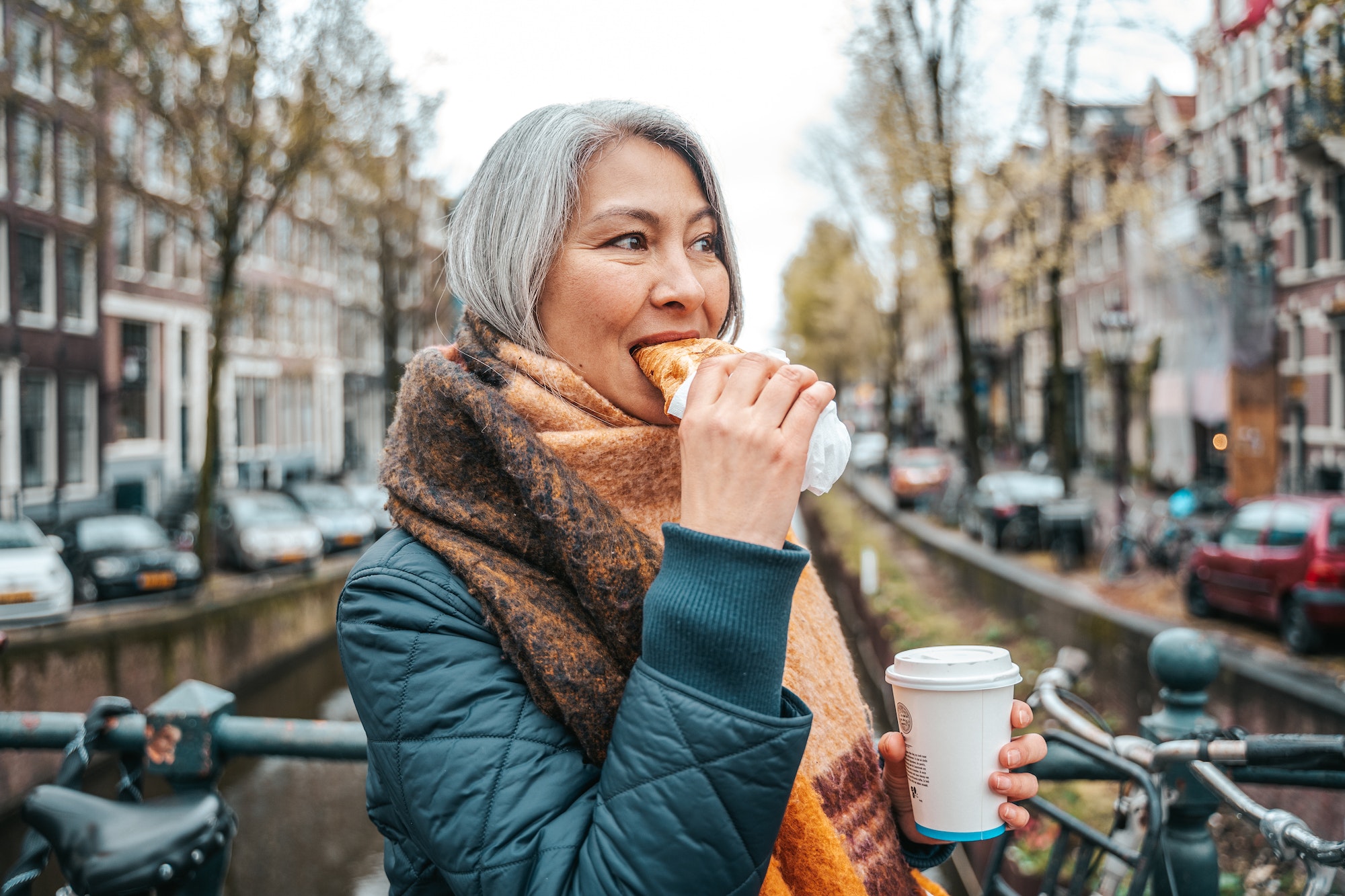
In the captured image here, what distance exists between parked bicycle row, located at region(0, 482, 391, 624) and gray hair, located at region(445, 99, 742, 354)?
3.29 meters

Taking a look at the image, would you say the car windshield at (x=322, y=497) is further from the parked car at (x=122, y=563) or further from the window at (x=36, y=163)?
the window at (x=36, y=163)

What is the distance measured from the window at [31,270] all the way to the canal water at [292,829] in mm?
11481

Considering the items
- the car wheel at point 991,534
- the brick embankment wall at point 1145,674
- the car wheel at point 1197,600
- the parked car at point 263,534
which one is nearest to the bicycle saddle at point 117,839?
the brick embankment wall at point 1145,674

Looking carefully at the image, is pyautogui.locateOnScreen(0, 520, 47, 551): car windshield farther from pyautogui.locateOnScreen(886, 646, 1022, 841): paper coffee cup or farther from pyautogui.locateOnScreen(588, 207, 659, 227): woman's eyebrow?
pyautogui.locateOnScreen(886, 646, 1022, 841): paper coffee cup

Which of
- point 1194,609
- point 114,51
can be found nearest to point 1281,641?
point 1194,609

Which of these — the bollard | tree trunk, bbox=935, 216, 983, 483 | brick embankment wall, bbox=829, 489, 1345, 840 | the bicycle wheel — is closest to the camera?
the bollard

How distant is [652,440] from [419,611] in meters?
0.35

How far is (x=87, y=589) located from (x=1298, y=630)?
1221cm

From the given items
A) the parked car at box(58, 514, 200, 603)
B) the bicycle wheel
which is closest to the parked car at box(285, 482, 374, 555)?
the parked car at box(58, 514, 200, 603)


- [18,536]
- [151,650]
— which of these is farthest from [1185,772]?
[18,536]

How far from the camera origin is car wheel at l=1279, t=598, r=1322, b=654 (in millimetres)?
7309

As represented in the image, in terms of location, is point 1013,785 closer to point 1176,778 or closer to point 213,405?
point 1176,778

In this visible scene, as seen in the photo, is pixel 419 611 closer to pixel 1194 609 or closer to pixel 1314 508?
pixel 1314 508

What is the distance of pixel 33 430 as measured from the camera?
18.6m
